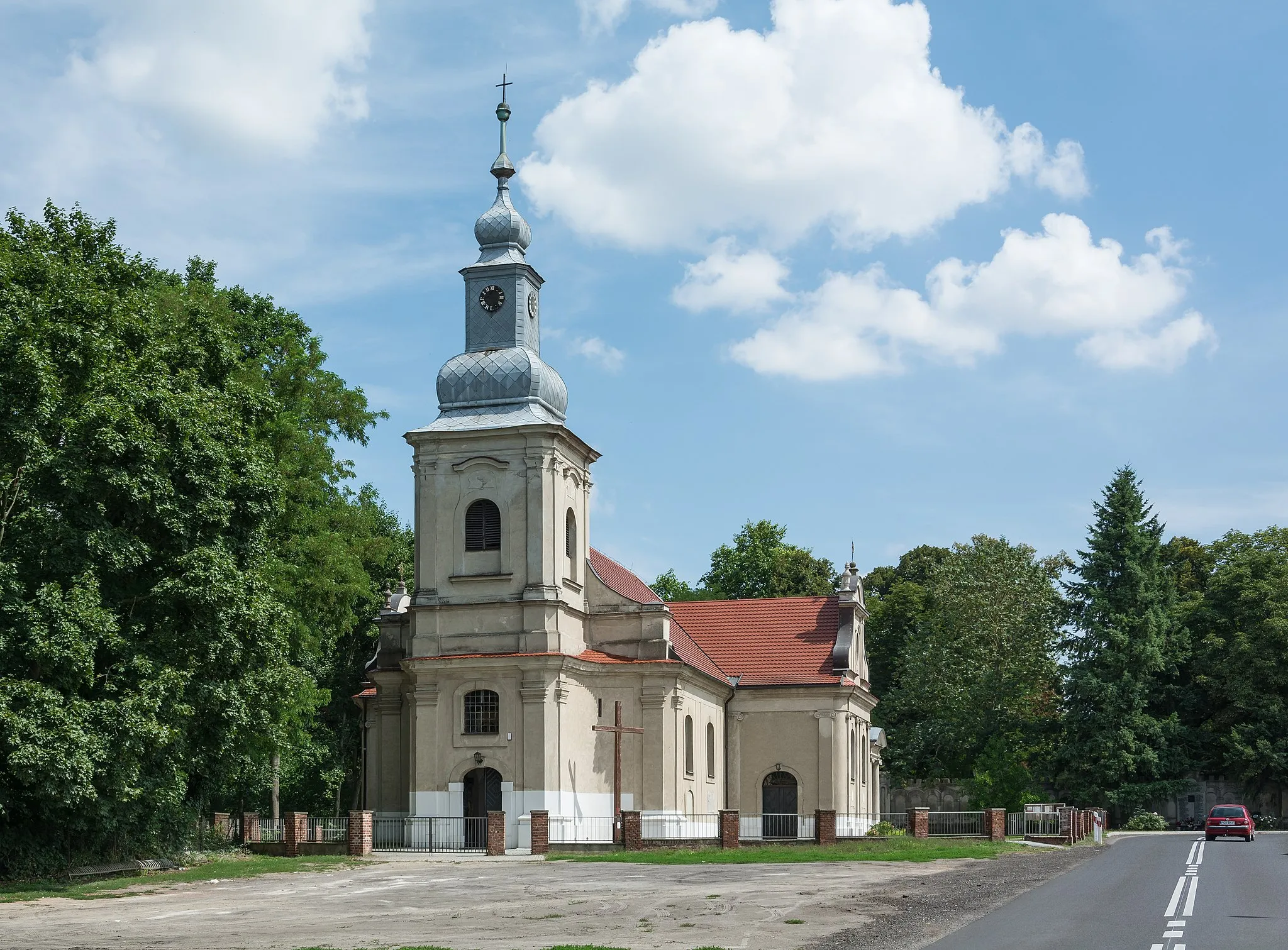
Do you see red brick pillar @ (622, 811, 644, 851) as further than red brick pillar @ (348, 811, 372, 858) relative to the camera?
Yes

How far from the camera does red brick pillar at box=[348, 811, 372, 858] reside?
35.2 metres

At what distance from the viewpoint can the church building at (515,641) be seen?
1590 inches

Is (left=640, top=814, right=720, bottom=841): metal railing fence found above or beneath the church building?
beneath

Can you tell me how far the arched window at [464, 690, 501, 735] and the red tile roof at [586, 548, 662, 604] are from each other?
5809 mm

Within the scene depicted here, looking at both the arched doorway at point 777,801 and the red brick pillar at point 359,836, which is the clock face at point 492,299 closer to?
the red brick pillar at point 359,836

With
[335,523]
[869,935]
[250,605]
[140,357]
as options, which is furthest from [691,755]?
[869,935]

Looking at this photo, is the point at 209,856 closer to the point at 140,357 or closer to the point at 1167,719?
the point at 140,357

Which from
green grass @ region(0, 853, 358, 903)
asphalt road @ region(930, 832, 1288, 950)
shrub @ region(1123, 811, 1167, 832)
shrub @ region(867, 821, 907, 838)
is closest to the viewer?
asphalt road @ region(930, 832, 1288, 950)

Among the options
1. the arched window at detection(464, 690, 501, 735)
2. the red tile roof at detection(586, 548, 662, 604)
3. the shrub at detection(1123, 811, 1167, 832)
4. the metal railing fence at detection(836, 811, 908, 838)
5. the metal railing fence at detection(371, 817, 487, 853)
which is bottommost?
the shrub at detection(1123, 811, 1167, 832)

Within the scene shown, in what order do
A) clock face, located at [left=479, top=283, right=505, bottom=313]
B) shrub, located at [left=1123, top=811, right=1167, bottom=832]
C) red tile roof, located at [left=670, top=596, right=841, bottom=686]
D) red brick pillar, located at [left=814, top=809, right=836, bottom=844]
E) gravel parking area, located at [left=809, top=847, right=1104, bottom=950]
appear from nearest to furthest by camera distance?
1. gravel parking area, located at [left=809, top=847, right=1104, bottom=950]
2. red brick pillar, located at [left=814, top=809, right=836, bottom=844]
3. clock face, located at [left=479, top=283, right=505, bottom=313]
4. red tile roof, located at [left=670, top=596, right=841, bottom=686]
5. shrub, located at [left=1123, top=811, right=1167, bottom=832]

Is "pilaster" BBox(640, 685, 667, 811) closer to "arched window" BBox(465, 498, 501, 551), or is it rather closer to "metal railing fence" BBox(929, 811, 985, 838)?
"arched window" BBox(465, 498, 501, 551)

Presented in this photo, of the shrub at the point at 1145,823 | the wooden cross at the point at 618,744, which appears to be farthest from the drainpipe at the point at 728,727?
the shrub at the point at 1145,823

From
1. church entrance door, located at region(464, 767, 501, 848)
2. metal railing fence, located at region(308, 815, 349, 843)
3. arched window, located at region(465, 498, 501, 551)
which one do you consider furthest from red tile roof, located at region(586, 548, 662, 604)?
metal railing fence, located at region(308, 815, 349, 843)

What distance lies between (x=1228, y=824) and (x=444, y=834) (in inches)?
1003
